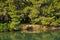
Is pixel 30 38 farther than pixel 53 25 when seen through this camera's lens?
No

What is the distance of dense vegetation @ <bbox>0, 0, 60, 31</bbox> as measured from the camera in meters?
27.0

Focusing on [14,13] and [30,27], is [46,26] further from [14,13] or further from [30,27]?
[14,13]

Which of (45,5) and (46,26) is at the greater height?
(45,5)

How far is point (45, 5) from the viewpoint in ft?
91.4

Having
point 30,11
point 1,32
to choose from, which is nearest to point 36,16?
point 30,11

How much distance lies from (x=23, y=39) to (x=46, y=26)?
700 cm

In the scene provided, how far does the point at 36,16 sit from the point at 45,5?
1612mm

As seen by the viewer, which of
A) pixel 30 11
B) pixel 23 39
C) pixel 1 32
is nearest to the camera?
pixel 23 39

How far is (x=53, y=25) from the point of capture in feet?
89.6

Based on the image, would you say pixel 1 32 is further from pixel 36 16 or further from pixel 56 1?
pixel 56 1

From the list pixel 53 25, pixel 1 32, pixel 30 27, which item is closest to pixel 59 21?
pixel 53 25

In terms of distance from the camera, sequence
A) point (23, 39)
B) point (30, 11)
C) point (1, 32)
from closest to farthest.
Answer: point (23, 39) → point (1, 32) → point (30, 11)

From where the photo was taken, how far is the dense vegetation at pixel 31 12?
2702cm

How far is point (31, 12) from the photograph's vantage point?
27.2 metres
